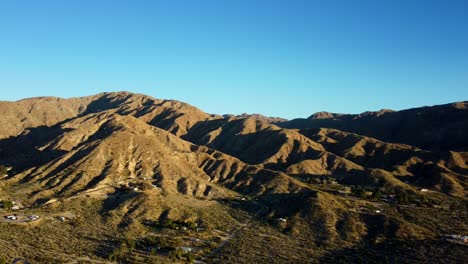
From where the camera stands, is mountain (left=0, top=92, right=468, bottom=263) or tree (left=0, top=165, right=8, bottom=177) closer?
mountain (left=0, top=92, right=468, bottom=263)

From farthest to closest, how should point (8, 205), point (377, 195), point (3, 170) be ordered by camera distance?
1. point (3, 170)
2. point (377, 195)
3. point (8, 205)

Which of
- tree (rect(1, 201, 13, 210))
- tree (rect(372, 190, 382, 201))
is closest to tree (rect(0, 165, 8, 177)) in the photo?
tree (rect(1, 201, 13, 210))

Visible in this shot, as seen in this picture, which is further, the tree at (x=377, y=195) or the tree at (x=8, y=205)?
the tree at (x=377, y=195)

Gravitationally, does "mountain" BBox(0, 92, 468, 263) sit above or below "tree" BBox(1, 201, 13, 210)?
above

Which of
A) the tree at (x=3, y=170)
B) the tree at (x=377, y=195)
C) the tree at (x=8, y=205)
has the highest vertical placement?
the tree at (x=377, y=195)

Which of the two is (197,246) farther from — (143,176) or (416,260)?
(143,176)

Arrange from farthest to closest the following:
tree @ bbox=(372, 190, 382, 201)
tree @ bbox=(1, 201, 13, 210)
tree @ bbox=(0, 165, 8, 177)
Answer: tree @ bbox=(0, 165, 8, 177)
tree @ bbox=(372, 190, 382, 201)
tree @ bbox=(1, 201, 13, 210)

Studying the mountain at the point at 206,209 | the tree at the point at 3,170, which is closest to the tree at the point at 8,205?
the mountain at the point at 206,209

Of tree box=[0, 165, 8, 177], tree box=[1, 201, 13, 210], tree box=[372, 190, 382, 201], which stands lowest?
tree box=[1, 201, 13, 210]

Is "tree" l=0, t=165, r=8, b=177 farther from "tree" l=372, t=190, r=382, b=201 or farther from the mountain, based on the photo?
"tree" l=372, t=190, r=382, b=201

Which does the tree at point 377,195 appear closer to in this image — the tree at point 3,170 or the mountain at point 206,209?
the mountain at point 206,209

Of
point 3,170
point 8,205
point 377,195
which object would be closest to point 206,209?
point 8,205

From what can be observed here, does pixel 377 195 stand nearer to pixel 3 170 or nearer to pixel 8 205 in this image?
pixel 8 205
